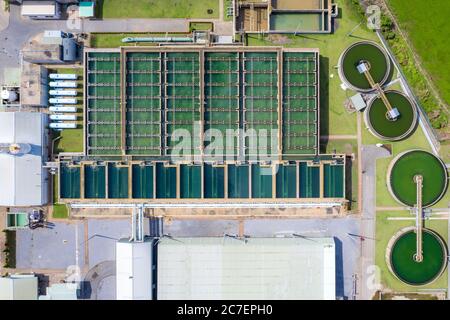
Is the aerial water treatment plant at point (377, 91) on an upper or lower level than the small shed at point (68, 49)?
lower

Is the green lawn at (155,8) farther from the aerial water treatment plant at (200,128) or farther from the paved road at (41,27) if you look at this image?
the aerial water treatment plant at (200,128)

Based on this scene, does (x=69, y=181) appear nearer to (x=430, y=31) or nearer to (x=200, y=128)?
(x=200, y=128)

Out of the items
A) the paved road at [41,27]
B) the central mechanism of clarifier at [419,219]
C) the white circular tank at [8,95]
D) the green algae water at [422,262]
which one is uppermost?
the paved road at [41,27]

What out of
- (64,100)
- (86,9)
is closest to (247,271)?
(64,100)

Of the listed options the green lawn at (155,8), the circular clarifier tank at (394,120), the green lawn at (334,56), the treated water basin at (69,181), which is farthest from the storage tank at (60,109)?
the circular clarifier tank at (394,120)

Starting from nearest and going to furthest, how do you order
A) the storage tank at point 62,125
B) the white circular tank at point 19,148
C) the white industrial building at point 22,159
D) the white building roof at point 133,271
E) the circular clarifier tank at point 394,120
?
the white circular tank at point 19,148, the white building roof at point 133,271, the white industrial building at point 22,159, the storage tank at point 62,125, the circular clarifier tank at point 394,120

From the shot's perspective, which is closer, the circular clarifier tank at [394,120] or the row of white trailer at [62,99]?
the row of white trailer at [62,99]

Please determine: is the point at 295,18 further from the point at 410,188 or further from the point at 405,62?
the point at 410,188

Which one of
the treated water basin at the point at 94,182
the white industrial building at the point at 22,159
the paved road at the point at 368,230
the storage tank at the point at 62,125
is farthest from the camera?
the paved road at the point at 368,230
